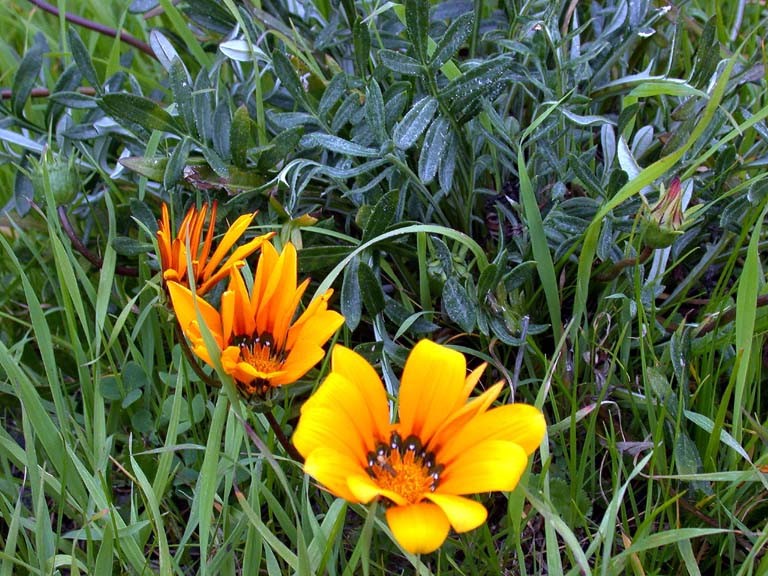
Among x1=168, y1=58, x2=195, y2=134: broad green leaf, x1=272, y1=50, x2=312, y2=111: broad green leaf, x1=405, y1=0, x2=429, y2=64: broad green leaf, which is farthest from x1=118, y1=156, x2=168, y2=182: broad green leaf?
x1=405, y1=0, x2=429, y2=64: broad green leaf

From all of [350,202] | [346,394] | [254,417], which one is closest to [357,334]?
[350,202]

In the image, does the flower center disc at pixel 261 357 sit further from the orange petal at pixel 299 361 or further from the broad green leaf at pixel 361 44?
the broad green leaf at pixel 361 44

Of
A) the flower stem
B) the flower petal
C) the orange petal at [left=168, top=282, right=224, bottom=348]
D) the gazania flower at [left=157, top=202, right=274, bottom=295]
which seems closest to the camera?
the flower petal

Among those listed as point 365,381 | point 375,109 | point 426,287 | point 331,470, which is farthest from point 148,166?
point 331,470

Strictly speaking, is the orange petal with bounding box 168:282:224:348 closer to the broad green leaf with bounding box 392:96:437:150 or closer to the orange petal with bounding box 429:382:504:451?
the orange petal with bounding box 429:382:504:451

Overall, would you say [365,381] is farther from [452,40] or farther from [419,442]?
[452,40]

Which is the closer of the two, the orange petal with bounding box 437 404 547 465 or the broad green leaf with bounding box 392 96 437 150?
the orange petal with bounding box 437 404 547 465

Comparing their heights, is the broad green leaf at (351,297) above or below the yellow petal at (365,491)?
below

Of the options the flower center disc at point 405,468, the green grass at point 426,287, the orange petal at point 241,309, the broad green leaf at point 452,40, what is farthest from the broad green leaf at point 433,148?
the flower center disc at point 405,468
